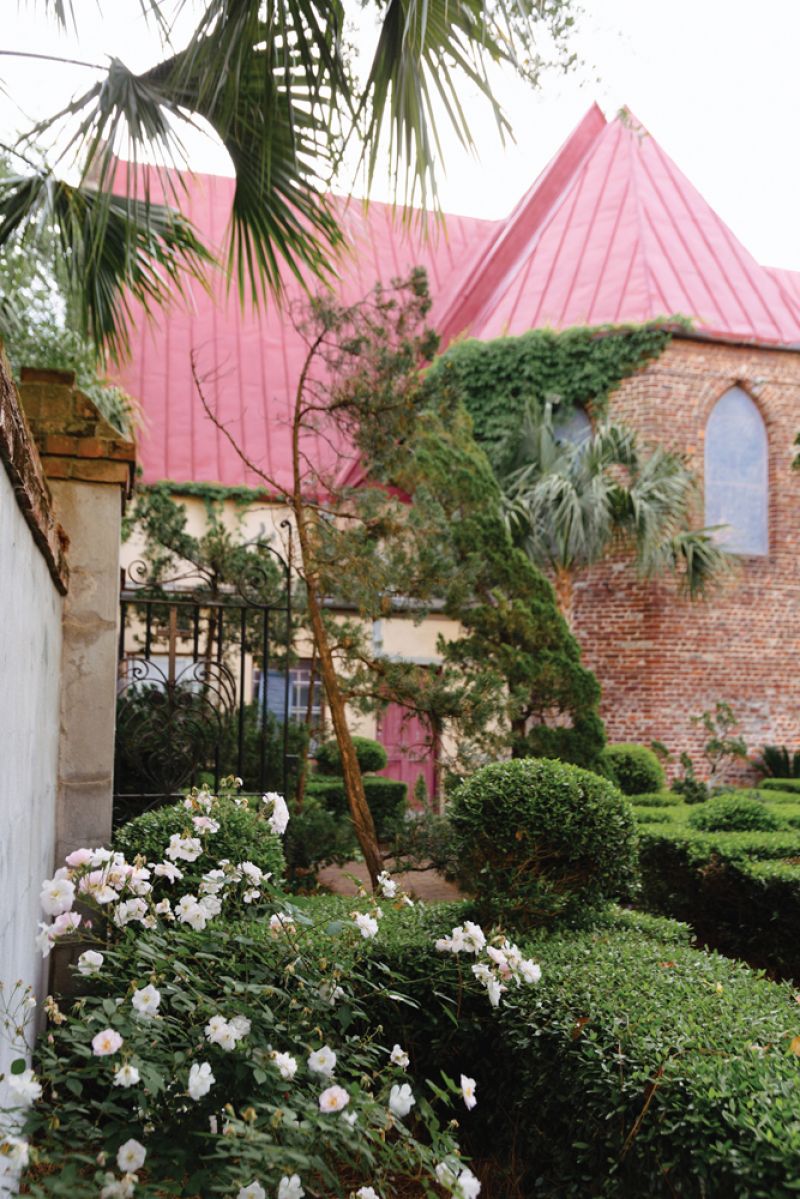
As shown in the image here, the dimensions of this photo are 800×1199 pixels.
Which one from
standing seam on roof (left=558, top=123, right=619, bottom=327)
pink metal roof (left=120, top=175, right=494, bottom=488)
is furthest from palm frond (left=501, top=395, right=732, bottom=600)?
pink metal roof (left=120, top=175, right=494, bottom=488)

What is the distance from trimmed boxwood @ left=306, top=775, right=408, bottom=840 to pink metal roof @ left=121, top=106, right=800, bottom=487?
225 inches

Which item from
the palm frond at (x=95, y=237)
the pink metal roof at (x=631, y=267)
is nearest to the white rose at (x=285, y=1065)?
the palm frond at (x=95, y=237)

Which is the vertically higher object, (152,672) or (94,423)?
(94,423)

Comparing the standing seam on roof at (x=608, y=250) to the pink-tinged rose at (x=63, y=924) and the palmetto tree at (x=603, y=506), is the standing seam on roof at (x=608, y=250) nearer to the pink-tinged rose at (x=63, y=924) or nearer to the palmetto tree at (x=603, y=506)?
the palmetto tree at (x=603, y=506)

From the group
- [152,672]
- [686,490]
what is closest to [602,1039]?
[152,672]

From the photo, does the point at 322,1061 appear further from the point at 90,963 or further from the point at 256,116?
the point at 256,116

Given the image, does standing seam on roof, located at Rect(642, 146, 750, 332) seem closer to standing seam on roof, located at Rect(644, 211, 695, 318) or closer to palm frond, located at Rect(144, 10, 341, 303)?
standing seam on roof, located at Rect(644, 211, 695, 318)

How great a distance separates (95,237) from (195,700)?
8.93ft

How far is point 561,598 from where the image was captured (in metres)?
15.4

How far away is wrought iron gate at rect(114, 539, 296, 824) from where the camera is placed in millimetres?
6355

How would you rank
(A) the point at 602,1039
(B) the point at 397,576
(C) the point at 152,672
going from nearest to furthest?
(A) the point at 602,1039 < (B) the point at 397,576 < (C) the point at 152,672

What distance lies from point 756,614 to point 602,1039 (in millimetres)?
13789

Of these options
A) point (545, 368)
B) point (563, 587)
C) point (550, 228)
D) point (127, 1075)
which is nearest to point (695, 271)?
point (550, 228)

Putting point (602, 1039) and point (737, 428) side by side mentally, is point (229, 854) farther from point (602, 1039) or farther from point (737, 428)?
point (737, 428)
